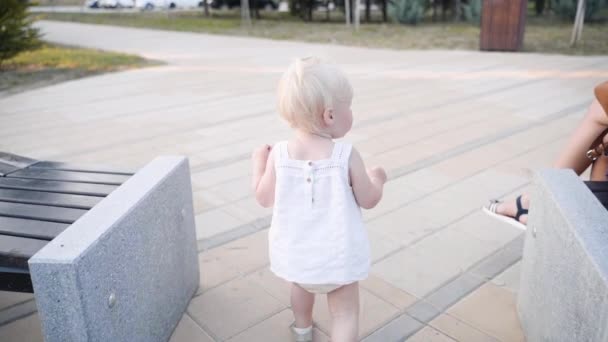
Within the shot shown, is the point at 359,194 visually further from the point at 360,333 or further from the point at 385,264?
the point at 385,264

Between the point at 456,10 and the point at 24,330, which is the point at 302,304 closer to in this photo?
the point at 24,330

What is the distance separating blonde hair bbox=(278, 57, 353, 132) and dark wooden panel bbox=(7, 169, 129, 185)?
1.09m

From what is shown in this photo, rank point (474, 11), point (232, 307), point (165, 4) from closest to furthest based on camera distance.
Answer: point (232, 307) < point (474, 11) < point (165, 4)

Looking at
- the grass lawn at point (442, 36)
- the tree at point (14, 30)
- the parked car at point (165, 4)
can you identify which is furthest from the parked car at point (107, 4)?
the tree at point (14, 30)

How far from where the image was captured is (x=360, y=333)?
220cm

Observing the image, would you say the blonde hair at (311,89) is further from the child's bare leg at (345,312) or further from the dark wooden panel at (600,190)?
the dark wooden panel at (600,190)

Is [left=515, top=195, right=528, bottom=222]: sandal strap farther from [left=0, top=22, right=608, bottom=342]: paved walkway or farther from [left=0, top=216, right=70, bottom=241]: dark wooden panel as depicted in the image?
[left=0, top=216, right=70, bottom=241]: dark wooden panel

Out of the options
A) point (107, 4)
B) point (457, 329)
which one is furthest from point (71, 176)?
point (107, 4)

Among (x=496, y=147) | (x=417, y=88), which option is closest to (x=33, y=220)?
(x=496, y=147)

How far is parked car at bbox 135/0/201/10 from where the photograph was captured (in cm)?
4250

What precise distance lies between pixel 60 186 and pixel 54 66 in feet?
32.5

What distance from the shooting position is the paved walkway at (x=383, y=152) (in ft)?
7.73

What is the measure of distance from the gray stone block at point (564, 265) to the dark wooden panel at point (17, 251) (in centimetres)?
167

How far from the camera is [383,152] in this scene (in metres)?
4.61
